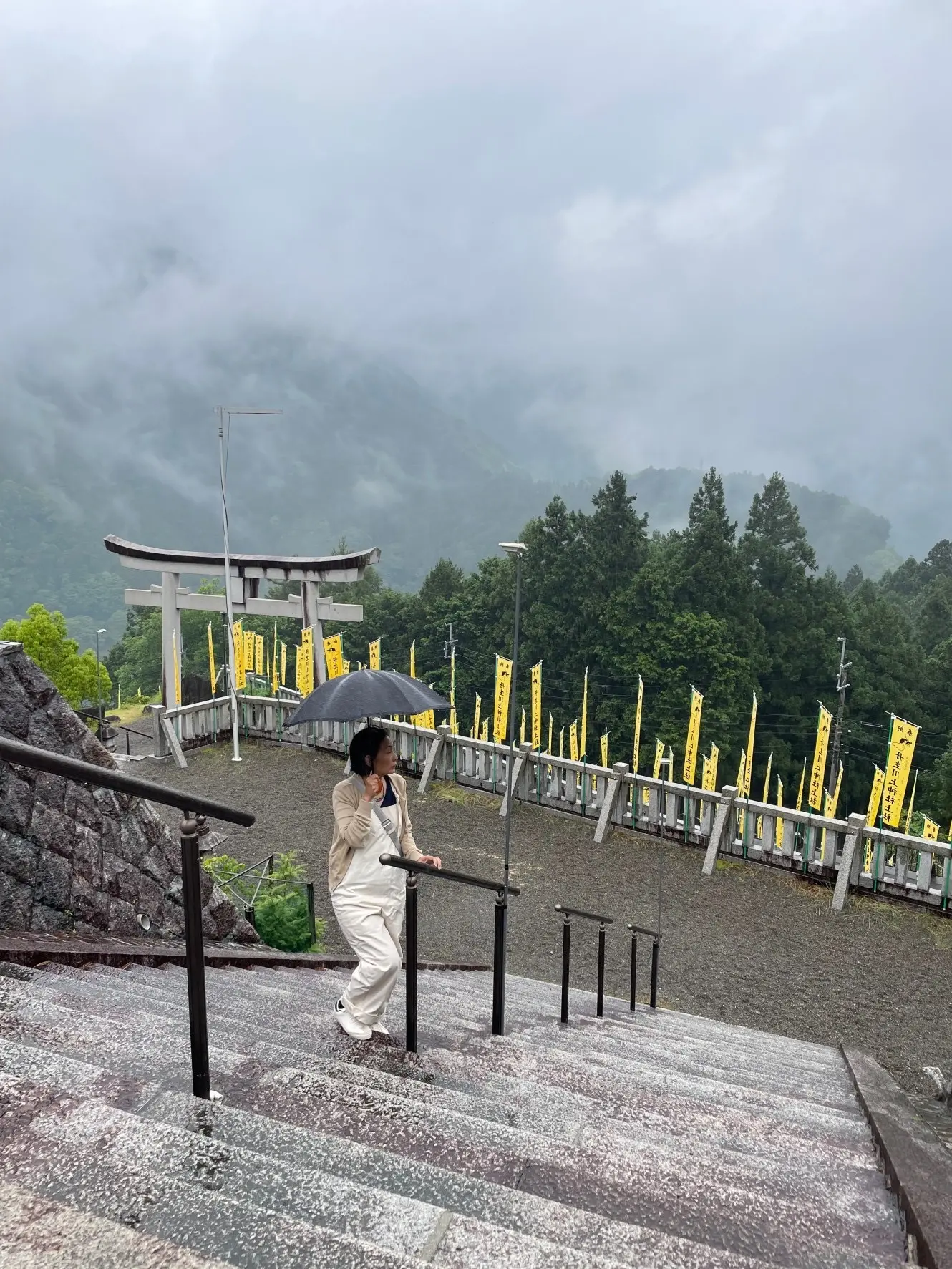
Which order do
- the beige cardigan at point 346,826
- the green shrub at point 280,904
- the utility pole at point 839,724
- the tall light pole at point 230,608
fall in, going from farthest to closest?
1. the utility pole at point 839,724
2. the tall light pole at point 230,608
3. the green shrub at point 280,904
4. the beige cardigan at point 346,826

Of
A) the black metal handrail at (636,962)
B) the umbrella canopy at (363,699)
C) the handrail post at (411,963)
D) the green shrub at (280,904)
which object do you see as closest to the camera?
the handrail post at (411,963)

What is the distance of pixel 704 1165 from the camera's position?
250 centimetres

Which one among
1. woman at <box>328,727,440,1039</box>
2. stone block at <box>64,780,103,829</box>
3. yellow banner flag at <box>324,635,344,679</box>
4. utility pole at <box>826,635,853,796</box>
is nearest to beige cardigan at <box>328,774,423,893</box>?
woman at <box>328,727,440,1039</box>

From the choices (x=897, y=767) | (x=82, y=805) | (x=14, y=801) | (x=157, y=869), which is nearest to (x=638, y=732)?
(x=897, y=767)

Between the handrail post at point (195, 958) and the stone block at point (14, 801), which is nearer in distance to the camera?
the handrail post at point (195, 958)

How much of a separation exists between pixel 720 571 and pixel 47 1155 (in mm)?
42722

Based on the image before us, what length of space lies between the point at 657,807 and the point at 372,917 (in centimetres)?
728

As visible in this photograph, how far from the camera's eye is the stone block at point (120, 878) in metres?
4.82

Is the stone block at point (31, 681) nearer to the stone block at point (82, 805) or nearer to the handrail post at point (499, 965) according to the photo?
the stone block at point (82, 805)

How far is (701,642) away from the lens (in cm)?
4028

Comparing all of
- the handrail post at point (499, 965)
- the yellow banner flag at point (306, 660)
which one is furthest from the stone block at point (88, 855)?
the yellow banner flag at point (306, 660)

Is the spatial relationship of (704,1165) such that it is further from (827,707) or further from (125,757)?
Result: (827,707)

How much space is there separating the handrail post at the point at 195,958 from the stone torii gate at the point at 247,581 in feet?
51.7

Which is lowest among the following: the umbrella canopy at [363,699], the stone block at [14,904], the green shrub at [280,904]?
the green shrub at [280,904]
